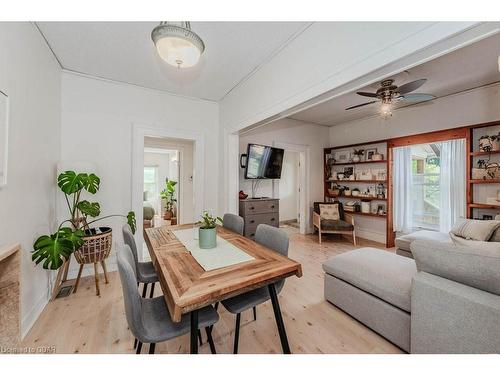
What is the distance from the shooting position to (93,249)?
2.22 meters

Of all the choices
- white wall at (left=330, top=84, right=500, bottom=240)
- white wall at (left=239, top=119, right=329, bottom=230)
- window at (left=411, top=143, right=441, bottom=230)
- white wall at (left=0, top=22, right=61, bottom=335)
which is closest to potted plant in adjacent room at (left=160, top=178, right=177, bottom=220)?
white wall at (left=239, top=119, right=329, bottom=230)

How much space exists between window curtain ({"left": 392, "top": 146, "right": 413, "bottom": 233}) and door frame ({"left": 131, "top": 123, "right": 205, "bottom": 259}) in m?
3.63

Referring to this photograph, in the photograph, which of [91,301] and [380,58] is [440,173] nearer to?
[380,58]

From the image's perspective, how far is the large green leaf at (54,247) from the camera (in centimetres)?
170

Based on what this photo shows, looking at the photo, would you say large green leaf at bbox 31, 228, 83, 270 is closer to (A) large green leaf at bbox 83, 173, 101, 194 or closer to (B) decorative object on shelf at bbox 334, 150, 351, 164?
(A) large green leaf at bbox 83, 173, 101, 194

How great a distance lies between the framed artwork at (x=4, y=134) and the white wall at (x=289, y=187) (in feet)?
17.4

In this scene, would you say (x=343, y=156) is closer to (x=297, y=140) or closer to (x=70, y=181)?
(x=297, y=140)

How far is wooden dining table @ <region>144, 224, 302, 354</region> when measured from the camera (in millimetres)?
971

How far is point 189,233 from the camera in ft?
6.81

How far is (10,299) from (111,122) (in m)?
2.29

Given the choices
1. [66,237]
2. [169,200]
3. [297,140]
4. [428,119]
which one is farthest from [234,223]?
[169,200]

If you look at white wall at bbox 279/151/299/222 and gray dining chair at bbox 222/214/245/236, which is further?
white wall at bbox 279/151/299/222

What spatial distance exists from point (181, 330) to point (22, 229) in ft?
5.39

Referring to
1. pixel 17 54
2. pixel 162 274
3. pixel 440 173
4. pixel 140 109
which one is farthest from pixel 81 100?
pixel 440 173
